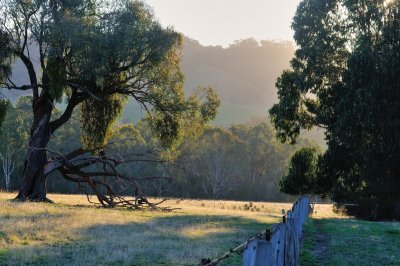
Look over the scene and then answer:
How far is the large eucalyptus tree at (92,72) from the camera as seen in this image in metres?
25.6

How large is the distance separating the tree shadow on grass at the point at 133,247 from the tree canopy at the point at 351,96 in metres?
15.6

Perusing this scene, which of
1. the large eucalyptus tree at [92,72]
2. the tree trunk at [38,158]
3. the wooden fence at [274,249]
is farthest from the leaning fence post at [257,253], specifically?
the tree trunk at [38,158]

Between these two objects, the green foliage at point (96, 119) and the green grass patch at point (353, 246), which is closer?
the green grass patch at point (353, 246)

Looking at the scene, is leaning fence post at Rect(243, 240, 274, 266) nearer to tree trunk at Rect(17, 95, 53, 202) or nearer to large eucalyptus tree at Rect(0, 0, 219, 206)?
large eucalyptus tree at Rect(0, 0, 219, 206)

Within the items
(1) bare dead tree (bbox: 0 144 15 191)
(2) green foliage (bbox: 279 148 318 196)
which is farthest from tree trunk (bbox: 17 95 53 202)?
(1) bare dead tree (bbox: 0 144 15 191)

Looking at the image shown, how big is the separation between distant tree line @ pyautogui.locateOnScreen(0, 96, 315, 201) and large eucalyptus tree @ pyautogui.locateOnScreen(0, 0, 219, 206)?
41.1 m

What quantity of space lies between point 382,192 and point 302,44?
39.6ft

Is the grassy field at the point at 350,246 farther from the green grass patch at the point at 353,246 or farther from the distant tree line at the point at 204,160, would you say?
the distant tree line at the point at 204,160

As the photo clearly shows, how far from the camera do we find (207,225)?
2055cm

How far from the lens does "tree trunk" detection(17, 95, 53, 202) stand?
28844 millimetres

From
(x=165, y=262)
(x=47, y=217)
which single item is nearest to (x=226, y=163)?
(x=47, y=217)

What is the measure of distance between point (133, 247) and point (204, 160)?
74678mm

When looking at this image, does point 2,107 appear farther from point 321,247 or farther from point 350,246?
point 350,246

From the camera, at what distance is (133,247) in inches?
507
